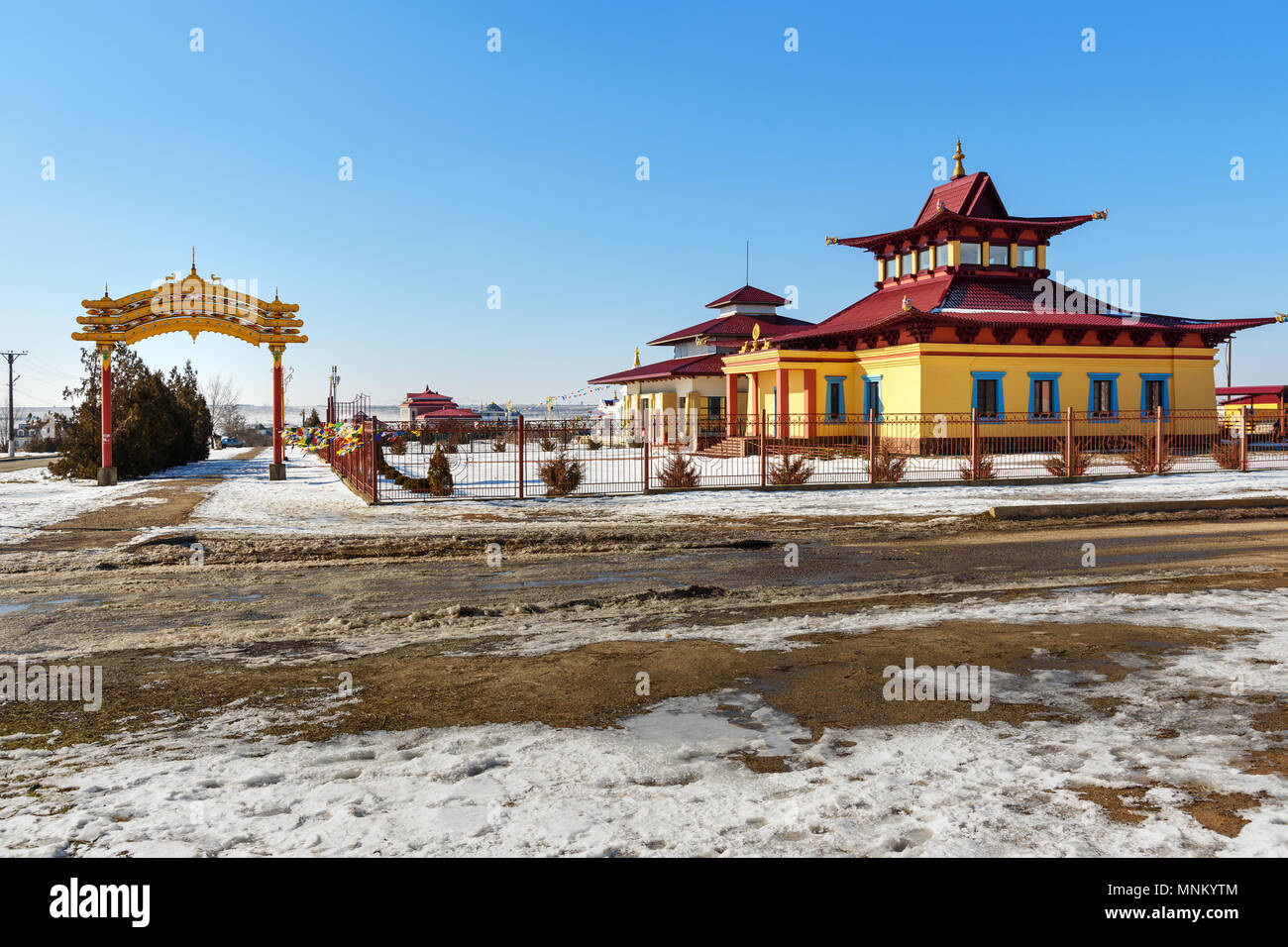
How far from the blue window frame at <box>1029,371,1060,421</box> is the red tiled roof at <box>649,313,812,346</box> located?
1594 centimetres

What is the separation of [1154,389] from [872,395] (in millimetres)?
10952

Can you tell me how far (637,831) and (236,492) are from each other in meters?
21.9

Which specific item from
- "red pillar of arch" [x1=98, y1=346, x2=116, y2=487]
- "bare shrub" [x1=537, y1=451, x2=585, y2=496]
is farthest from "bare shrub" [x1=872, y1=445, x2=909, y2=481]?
"red pillar of arch" [x1=98, y1=346, x2=116, y2=487]

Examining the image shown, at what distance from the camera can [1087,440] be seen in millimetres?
34625

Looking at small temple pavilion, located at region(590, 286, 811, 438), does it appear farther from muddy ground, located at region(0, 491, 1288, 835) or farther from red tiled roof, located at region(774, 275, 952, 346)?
muddy ground, located at region(0, 491, 1288, 835)

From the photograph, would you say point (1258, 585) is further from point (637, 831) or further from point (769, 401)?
point (769, 401)

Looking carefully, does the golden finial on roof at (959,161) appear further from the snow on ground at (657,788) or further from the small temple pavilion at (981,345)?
the snow on ground at (657,788)

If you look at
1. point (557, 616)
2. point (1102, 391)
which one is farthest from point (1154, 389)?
point (557, 616)

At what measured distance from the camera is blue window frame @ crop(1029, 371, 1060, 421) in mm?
35094

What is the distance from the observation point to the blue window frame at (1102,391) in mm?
35750

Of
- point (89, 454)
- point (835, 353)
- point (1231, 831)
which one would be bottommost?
point (1231, 831)

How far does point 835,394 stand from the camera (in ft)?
122

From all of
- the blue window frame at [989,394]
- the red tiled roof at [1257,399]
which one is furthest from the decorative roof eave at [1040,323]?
the red tiled roof at [1257,399]
